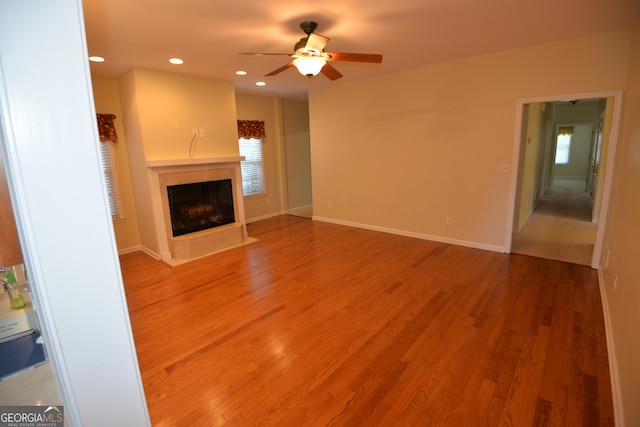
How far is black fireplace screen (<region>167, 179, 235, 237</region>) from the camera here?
4.45 meters

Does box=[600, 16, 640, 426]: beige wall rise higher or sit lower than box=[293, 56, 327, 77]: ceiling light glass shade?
lower

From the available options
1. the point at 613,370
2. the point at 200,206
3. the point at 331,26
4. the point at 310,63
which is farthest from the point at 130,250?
the point at 613,370

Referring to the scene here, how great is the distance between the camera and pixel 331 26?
9.25ft

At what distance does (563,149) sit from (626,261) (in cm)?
1198

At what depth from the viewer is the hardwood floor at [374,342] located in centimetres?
174

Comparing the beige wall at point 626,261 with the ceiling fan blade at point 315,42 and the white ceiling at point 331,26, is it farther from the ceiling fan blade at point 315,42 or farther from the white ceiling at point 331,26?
the ceiling fan blade at point 315,42

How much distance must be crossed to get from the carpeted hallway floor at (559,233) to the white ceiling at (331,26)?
2.56m

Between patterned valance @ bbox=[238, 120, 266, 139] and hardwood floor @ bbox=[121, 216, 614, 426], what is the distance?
2980mm

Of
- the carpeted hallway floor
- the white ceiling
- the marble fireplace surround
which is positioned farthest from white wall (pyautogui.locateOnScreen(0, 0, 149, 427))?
the carpeted hallway floor

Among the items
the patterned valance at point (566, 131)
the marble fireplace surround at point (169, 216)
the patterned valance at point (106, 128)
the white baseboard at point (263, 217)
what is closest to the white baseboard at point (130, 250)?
the marble fireplace surround at point (169, 216)

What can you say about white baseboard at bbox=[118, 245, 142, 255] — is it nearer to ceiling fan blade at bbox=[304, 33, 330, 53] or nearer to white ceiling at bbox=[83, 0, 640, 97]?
white ceiling at bbox=[83, 0, 640, 97]

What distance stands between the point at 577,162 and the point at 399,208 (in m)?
10.1

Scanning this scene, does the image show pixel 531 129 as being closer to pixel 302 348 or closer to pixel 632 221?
pixel 632 221

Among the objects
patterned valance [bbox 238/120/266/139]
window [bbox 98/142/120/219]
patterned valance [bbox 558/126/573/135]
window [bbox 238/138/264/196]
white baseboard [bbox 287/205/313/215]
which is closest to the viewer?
window [bbox 98/142/120/219]
